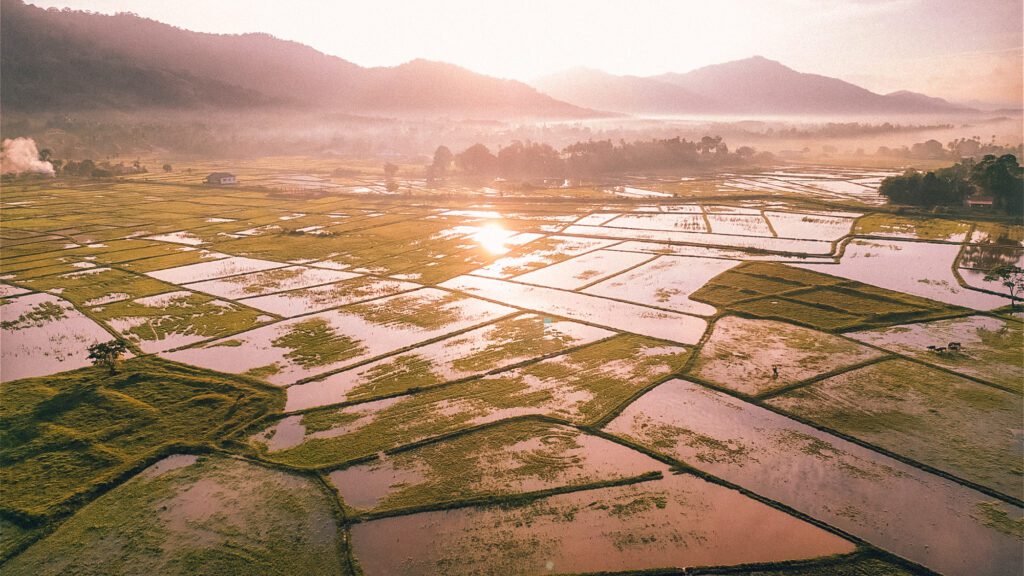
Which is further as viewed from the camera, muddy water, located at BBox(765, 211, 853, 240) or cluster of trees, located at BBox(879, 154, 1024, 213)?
cluster of trees, located at BBox(879, 154, 1024, 213)

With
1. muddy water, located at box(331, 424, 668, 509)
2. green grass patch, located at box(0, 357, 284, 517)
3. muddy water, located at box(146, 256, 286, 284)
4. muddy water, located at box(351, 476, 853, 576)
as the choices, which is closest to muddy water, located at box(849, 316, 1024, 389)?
muddy water, located at box(351, 476, 853, 576)

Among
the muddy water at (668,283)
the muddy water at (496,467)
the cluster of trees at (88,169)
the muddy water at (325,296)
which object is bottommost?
the muddy water at (496,467)

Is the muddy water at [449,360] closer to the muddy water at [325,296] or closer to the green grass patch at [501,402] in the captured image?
the green grass patch at [501,402]

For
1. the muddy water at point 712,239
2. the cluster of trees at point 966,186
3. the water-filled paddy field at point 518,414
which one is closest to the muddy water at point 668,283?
the water-filled paddy field at point 518,414

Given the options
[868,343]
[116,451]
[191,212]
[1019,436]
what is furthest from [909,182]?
[191,212]

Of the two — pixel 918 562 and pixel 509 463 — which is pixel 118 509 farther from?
pixel 918 562

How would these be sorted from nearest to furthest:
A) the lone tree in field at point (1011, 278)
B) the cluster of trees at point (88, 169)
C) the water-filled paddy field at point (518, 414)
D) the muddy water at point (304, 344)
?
the water-filled paddy field at point (518, 414) → the muddy water at point (304, 344) → the lone tree in field at point (1011, 278) → the cluster of trees at point (88, 169)

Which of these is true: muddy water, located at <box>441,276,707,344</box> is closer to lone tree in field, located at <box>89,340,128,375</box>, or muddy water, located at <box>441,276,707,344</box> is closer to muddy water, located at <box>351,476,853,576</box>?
muddy water, located at <box>351,476,853,576</box>
